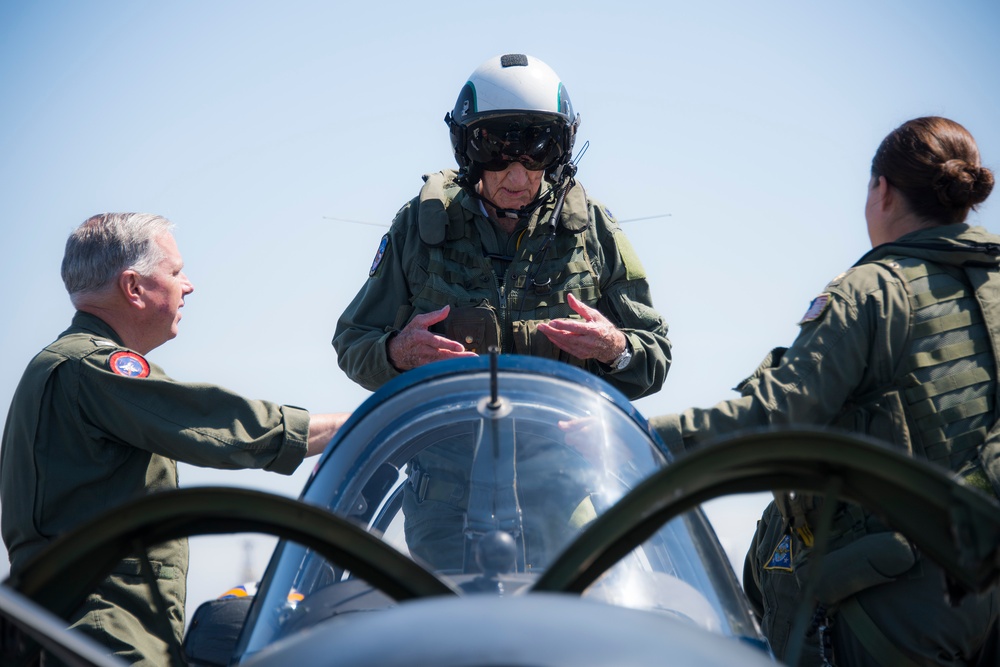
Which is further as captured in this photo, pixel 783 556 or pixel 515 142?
pixel 515 142

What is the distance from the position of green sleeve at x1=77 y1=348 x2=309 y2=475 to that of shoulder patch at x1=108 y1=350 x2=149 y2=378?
2cm

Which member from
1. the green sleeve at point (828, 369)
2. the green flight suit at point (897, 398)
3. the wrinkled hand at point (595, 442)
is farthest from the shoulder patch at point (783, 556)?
the wrinkled hand at point (595, 442)

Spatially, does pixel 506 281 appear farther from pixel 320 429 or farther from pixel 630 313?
pixel 320 429

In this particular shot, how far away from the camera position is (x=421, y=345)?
14.3 ft

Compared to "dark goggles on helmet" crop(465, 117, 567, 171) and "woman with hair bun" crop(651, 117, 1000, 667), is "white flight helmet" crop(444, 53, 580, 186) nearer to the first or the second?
"dark goggles on helmet" crop(465, 117, 567, 171)

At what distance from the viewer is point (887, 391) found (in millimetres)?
3662

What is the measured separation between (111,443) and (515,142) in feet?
6.69

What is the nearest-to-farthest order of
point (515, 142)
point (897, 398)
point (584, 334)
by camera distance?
point (897, 398) < point (584, 334) < point (515, 142)

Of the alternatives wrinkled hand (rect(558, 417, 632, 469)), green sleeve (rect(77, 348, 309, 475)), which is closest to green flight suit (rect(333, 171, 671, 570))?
green sleeve (rect(77, 348, 309, 475))

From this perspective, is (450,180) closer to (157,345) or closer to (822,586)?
(157,345)

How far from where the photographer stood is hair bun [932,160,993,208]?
3799 mm

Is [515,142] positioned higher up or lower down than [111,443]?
higher up

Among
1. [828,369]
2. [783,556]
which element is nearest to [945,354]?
[828,369]

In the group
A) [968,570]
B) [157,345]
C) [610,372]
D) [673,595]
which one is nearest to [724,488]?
[968,570]
